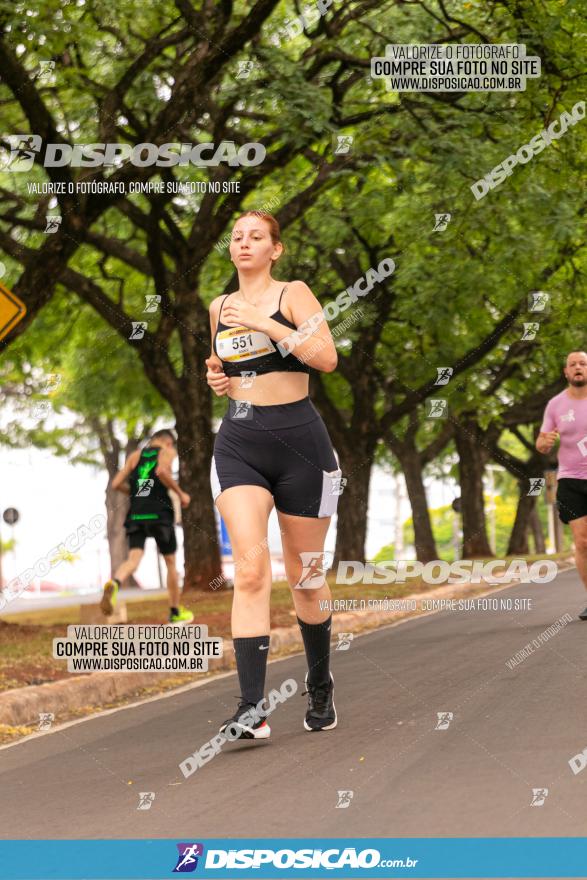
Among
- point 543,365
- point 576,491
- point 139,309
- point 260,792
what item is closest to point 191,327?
point 139,309

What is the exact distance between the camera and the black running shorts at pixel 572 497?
1088cm

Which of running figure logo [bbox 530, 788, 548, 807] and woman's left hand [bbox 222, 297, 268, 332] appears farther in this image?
woman's left hand [bbox 222, 297, 268, 332]

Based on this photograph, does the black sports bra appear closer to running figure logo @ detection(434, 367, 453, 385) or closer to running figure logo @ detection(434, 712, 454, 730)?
running figure logo @ detection(434, 712, 454, 730)

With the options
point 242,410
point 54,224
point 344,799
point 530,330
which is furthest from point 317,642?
point 530,330

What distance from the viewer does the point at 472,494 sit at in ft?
113

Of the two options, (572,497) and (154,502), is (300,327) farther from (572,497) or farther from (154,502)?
(154,502)

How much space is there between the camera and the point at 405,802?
5.00 meters

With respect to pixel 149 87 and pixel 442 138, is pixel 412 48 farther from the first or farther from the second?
pixel 149 87

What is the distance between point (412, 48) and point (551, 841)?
40.5 feet

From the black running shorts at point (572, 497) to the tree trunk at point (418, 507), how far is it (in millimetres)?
20234

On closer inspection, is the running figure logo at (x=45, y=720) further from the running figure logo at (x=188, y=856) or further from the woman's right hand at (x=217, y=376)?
the running figure logo at (x=188, y=856)

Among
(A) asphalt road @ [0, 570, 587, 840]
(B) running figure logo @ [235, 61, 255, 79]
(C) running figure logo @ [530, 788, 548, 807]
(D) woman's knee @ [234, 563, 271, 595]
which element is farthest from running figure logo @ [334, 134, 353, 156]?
(C) running figure logo @ [530, 788, 548, 807]

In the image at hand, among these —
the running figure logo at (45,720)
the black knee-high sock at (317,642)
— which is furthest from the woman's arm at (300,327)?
the running figure logo at (45,720)

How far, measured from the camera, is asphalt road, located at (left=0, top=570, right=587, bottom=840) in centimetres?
480
